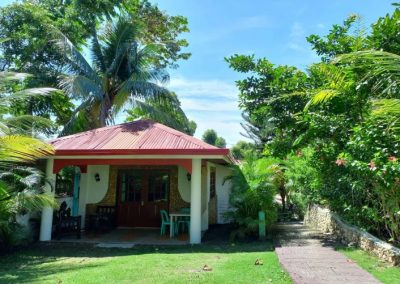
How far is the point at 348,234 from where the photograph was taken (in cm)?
948

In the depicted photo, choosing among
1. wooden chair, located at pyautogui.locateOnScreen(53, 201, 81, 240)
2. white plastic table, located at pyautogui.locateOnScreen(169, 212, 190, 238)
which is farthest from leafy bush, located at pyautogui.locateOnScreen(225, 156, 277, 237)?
wooden chair, located at pyautogui.locateOnScreen(53, 201, 81, 240)

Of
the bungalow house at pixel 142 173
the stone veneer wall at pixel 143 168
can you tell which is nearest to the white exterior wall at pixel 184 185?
the bungalow house at pixel 142 173

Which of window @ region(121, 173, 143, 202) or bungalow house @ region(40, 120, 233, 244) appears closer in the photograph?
bungalow house @ region(40, 120, 233, 244)

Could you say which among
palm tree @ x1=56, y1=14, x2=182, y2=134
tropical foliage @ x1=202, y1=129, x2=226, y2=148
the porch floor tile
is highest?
tropical foliage @ x1=202, y1=129, x2=226, y2=148

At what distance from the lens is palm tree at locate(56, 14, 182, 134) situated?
57.6 ft

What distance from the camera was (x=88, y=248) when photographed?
404 inches

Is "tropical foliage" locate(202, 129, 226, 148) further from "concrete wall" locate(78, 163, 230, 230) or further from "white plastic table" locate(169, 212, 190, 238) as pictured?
"white plastic table" locate(169, 212, 190, 238)

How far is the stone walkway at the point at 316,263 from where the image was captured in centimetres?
600

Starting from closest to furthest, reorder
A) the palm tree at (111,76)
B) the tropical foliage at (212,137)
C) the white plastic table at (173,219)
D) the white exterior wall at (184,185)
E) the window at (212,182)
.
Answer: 1. the white plastic table at (173,219)
2. the white exterior wall at (184,185)
3. the window at (212,182)
4. the palm tree at (111,76)
5. the tropical foliage at (212,137)

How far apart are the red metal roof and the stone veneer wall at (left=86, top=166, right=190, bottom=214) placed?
1.85 m

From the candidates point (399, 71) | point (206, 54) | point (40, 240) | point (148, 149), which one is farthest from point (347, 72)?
point (206, 54)

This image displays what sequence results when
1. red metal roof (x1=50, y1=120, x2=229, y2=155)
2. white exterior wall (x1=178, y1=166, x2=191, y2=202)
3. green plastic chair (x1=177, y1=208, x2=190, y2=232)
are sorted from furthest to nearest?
white exterior wall (x1=178, y1=166, x2=191, y2=202) → green plastic chair (x1=177, y1=208, x2=190, y2=232) → red metal roof (x1=50, y1=120, x2=229, y2=155)

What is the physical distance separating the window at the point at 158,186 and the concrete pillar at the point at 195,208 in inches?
148

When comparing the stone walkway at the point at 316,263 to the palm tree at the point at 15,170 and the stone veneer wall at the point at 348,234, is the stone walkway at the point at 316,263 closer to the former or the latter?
the stone veneer wall at the point at 348,234
